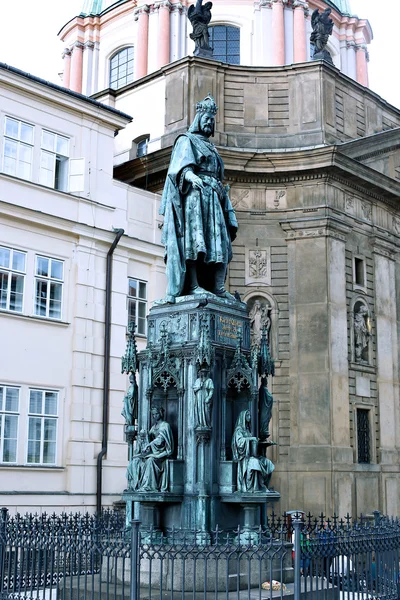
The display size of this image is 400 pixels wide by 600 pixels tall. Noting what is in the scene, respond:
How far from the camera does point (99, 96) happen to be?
3450cm

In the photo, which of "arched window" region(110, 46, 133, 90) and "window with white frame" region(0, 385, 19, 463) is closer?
"window with white frame" region(0, 385, 19, 463)

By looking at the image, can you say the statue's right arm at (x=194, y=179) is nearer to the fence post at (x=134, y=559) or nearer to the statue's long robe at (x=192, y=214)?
the statue's long robe at (x=192, y=214)

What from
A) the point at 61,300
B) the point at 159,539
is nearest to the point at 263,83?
the point at 61,300

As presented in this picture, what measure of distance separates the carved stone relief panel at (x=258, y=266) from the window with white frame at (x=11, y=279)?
→ 8958 millimetres

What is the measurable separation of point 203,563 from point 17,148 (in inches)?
638

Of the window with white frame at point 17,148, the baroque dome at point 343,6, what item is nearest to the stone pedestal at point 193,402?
the window with white frame at point 17,148

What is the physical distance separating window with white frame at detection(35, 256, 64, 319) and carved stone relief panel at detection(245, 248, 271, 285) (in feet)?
25.0

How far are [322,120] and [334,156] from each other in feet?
5.63

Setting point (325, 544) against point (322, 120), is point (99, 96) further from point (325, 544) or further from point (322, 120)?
point (325, 544)

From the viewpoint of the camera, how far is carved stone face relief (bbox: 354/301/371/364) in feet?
95.3

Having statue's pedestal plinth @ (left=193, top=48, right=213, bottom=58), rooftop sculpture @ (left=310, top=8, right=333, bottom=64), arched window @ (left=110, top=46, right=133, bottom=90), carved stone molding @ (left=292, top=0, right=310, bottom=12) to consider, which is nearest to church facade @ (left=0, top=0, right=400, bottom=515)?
statue's pedestal plinth @ (left=193, top=48, right=213, bottom=58)

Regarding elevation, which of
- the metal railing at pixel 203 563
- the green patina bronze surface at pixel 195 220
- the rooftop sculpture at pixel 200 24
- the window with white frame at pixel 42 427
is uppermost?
the rooftop sculpture at pixel 200 24

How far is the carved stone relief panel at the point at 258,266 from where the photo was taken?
28.7 m

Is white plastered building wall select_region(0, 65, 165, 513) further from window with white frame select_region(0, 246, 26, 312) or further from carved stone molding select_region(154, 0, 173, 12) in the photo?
carved stone molding select_region(154, 0, 173, 12)
